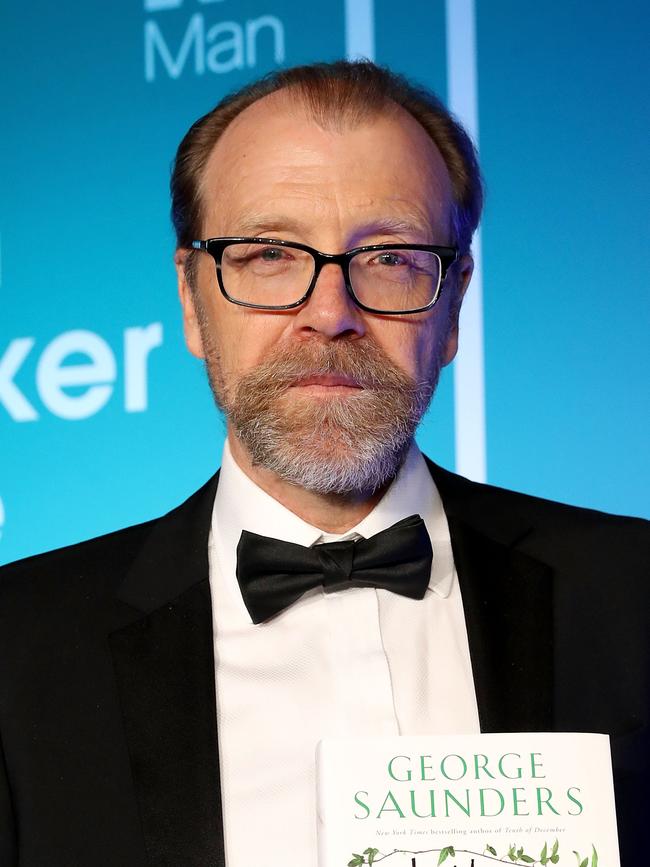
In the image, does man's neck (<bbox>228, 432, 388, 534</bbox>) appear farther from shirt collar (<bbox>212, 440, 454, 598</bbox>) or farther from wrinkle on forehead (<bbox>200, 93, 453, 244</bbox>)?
wrinkle on forehead (<bbox>200, 93, 453, 244</bbox>)

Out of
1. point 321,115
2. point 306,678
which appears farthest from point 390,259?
point 306,678

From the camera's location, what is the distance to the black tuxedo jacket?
59.1 inches

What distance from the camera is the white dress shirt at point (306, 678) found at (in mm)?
1528

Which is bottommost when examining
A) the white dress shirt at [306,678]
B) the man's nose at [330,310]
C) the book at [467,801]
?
the book at [467,801]

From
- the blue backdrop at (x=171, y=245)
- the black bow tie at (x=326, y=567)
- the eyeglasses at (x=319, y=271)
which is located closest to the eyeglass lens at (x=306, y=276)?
the eyeglasses at (x=319, y=271)

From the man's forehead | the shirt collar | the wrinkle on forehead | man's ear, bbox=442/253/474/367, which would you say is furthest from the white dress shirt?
the man's forehead

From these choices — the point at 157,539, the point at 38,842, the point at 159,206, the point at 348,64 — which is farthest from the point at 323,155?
the point at 38,842

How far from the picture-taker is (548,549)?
178 cm

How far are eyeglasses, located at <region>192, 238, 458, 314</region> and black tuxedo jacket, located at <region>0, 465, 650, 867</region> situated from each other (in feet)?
1.15

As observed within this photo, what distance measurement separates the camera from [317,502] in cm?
177

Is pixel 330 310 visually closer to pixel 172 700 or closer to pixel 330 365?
pixel 330 365

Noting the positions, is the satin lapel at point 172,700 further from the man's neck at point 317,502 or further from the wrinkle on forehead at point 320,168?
the wrinkle on forehead at point 320,168

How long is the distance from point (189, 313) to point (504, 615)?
722 mm

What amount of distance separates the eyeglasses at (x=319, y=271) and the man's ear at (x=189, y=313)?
15 centimetres
